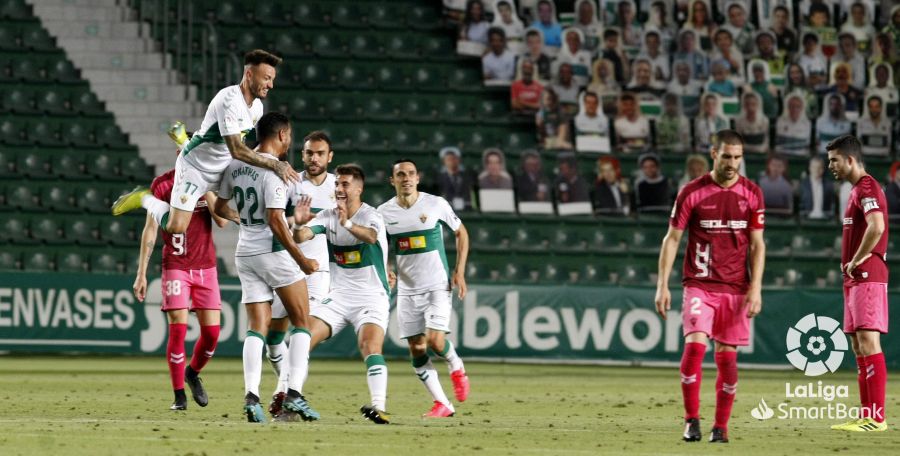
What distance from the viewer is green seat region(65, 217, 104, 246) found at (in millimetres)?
22172

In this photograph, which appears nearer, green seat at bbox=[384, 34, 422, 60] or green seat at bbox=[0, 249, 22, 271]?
green seat at bbox=[0, 249, 22, 271]

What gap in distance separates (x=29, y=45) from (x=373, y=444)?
1727cm

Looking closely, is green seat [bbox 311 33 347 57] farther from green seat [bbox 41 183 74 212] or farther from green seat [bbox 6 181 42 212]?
green seat [bbox 6 181 42 212]

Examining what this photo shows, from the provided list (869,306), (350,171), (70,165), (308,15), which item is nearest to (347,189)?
(350,171)

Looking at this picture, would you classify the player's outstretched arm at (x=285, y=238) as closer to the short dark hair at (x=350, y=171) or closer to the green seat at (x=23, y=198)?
the short dark hair at (x=350, y=171)

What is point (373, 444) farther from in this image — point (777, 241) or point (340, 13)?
point (340, 13)

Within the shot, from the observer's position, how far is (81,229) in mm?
22188

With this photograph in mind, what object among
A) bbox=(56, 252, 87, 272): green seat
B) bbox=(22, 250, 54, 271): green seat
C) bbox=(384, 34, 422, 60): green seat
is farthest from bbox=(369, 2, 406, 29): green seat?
bbox=(22, 250, 54, 271): green seat

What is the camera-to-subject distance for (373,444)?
8.85 m

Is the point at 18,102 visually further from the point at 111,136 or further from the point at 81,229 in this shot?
the point at 81,229

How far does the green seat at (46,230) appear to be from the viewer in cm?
2206

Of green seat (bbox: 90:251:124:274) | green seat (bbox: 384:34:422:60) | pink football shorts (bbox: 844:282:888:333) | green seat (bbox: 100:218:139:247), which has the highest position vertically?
green seat (bbox: 384:34:422:60)

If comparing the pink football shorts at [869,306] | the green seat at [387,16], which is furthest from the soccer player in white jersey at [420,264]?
the green seat at [387,16]

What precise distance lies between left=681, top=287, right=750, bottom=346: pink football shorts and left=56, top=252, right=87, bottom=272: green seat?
14278 mm
